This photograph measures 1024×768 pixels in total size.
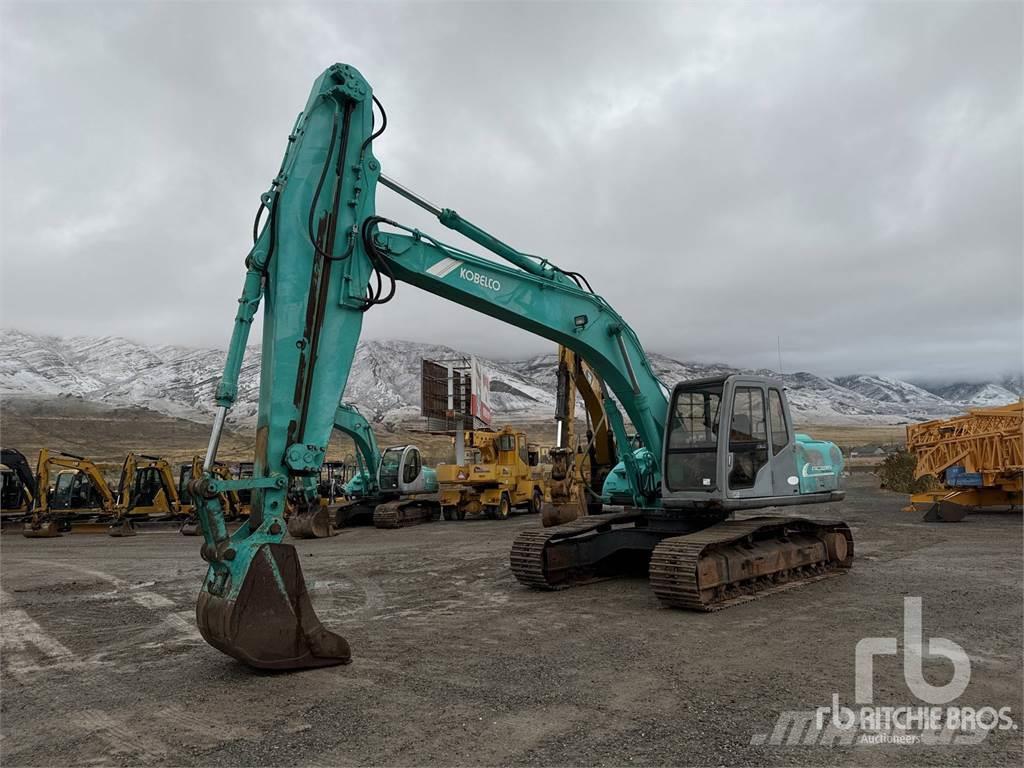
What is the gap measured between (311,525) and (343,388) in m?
13.6

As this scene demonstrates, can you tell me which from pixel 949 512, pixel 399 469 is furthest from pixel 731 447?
pixel 399 469

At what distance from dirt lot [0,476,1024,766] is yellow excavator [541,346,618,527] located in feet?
16.5

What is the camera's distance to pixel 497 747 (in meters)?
4.39

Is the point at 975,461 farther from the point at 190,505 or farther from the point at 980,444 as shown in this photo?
the point at 190,505

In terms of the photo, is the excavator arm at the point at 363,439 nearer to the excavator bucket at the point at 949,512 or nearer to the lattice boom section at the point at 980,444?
the excavator bucket at the point at 949,512

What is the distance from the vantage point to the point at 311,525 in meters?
19.3

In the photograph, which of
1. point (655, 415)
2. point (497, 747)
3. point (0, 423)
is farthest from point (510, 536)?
point (0, 423)

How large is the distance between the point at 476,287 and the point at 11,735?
5662mm

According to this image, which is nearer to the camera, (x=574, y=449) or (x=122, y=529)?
(x=574, y=449)

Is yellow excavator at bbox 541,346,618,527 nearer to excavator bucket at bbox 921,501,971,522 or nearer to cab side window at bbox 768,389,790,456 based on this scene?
cab side window at bbox 768,389,790,456

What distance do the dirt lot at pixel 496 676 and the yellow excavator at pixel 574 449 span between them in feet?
16.5

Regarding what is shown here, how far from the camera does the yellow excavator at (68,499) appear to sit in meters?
22.7

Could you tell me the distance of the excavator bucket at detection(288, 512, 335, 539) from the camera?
63.2 ft

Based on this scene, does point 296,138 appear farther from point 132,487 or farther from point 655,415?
point 132,487
